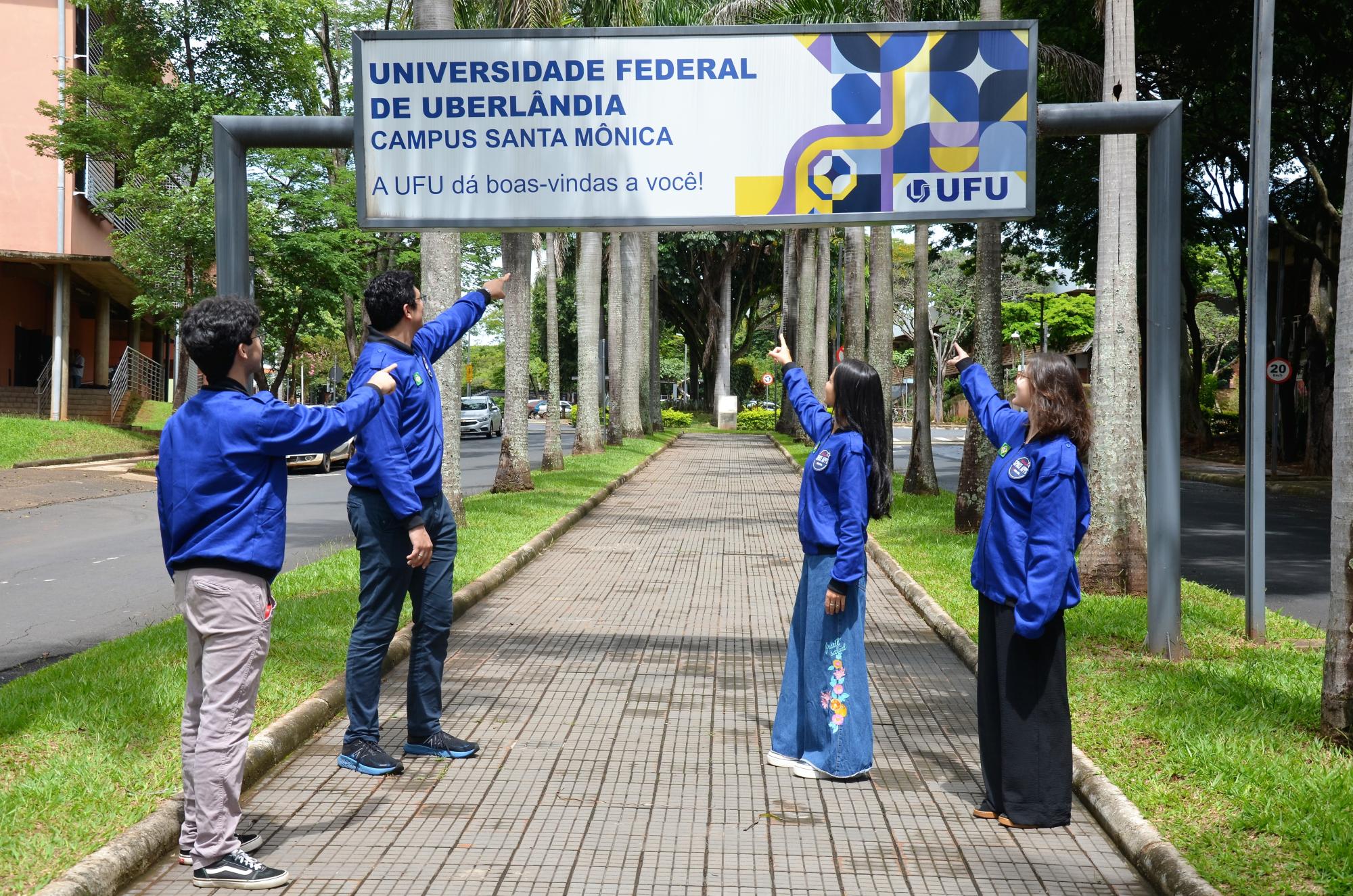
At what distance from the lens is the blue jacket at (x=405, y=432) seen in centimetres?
521

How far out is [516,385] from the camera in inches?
786

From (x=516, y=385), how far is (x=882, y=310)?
19.4 ft

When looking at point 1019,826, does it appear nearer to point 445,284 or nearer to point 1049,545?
point 1049,545

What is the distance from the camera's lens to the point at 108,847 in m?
4.23

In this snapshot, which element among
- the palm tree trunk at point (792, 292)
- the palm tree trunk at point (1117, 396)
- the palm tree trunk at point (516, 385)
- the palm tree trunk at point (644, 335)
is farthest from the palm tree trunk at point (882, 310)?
the palm tree trunk at point (792, 292)

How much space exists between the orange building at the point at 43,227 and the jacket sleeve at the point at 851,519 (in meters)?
31.1

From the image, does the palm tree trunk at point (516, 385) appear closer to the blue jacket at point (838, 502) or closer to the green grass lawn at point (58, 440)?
the green grass lawn at point (58, 440)

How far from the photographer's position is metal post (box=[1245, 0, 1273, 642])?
8.00 meters

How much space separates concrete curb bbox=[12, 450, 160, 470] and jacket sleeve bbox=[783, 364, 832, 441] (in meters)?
21.1

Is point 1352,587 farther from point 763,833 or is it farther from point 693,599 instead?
point 693,599

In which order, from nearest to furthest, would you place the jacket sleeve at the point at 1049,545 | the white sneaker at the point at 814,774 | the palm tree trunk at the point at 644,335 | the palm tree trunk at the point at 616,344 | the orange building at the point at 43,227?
the jacket sleeve at the point at 1049,545, the white sneaker at the point at 814,774, the orange building at the point at 43,227, the palm tree trunk at the point at 616,344, the palm tree trunk at the point at 644,335

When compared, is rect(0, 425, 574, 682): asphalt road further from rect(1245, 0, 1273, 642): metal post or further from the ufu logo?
rect(1245, 0, 1273, 642): metal post

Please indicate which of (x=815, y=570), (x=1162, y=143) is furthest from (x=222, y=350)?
(x=1162, y=143)

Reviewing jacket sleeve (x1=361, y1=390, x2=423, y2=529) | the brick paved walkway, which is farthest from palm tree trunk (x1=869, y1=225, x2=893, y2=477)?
jacket sleeve (x1=361, y1=390, x2=423, y2=529)
